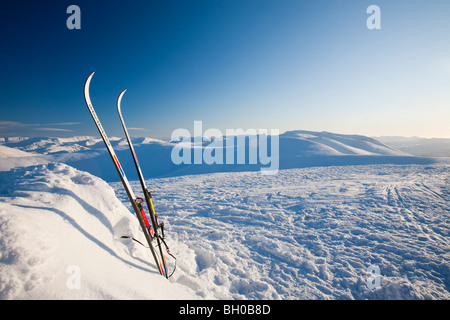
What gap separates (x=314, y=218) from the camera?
7637 mm

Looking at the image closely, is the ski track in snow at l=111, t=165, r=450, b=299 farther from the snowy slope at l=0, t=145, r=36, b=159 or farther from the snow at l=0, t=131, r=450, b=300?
the snowy slope at l=0, t=145, r=36, b=159

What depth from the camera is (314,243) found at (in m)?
5.83

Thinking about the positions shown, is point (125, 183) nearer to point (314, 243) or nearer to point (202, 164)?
point (314, 243)

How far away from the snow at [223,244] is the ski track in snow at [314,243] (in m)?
0.03

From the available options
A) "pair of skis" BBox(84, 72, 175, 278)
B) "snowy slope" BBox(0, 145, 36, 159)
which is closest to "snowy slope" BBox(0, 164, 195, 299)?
"pair of skis" BBox(84, 72, 175, 278)

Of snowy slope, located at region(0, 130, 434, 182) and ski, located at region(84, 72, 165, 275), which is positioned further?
snowy slope, located at region(0, 130, 434, 182)

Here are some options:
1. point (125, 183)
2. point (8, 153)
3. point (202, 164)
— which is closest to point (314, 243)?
point (125, 183)

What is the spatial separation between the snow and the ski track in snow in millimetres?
33

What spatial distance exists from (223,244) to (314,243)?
3106 millimetres

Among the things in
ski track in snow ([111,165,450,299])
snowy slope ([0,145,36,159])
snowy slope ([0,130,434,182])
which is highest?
snowy slope ([0,145,36,159])

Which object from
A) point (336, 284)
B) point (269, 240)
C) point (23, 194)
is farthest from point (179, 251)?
point (336, 284)

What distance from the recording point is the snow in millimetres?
2314

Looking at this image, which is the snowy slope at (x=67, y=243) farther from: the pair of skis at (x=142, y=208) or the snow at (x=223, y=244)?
the pair of skis at (x=142, y=208)

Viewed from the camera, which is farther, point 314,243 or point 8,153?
point 8,153
